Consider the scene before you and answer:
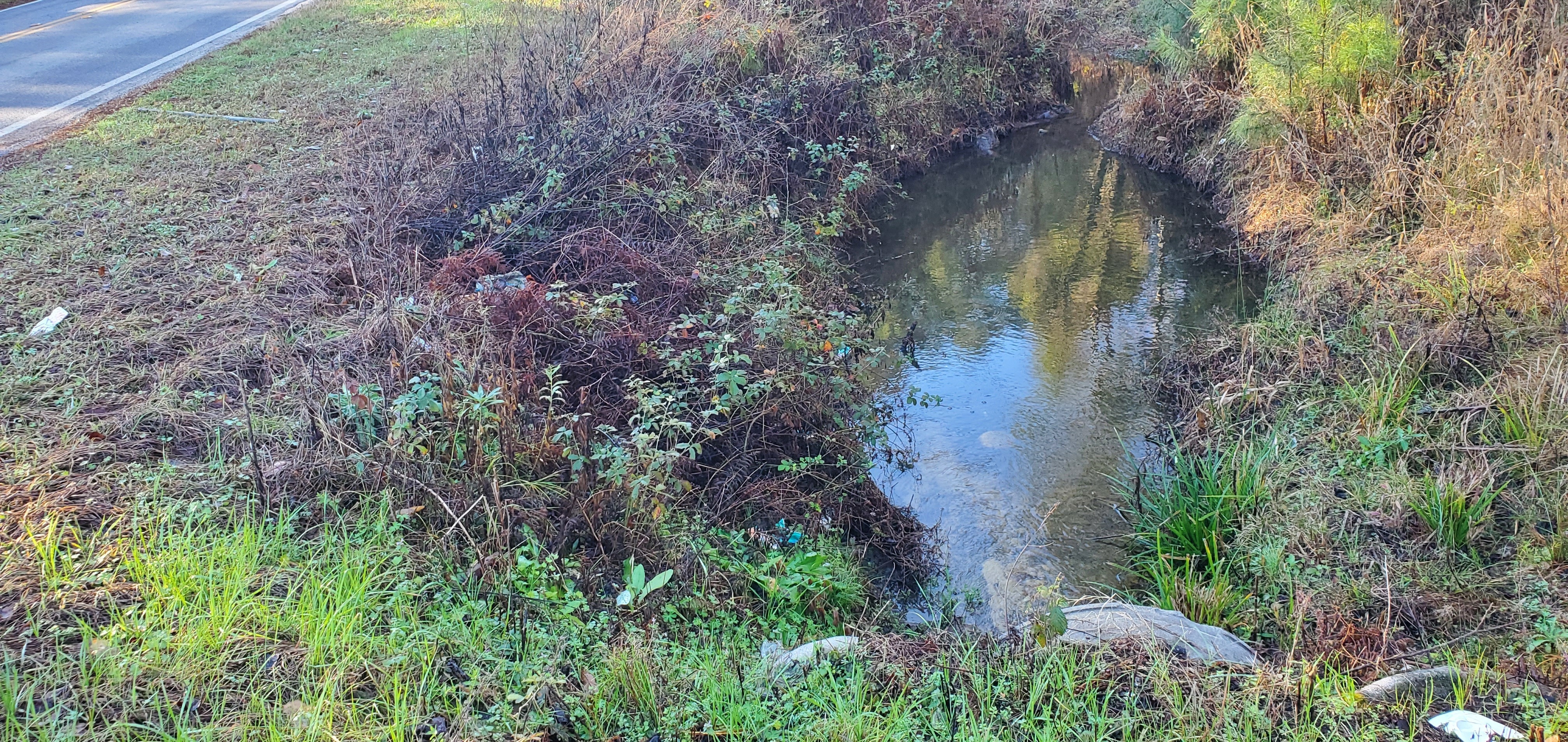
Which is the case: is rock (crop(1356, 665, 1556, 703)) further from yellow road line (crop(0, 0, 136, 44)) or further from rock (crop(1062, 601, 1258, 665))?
yellow road line (crop(0, 0, 136, 44))

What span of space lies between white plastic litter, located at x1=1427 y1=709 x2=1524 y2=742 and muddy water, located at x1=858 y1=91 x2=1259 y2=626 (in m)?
1.67

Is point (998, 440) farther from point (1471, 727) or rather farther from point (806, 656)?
point (1471, 727)

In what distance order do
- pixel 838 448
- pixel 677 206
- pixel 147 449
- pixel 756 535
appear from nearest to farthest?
pixel 147 449 < pixel 756 535 < pixel 838 448 < pixel 677 206

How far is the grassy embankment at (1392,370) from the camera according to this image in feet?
12.1

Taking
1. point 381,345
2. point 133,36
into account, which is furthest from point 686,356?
point 133,36

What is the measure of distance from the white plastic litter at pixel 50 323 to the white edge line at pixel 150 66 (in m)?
4.17

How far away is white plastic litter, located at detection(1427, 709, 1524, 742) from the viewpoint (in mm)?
2713

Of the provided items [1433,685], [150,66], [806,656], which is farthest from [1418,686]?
[150,66]

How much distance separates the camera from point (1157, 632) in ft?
11.3

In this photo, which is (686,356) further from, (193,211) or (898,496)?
(193,211)

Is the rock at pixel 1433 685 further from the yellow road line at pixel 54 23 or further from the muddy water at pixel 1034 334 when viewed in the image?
the yellow road line at pixel 54 23

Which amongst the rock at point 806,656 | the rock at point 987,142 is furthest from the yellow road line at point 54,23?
the rock at point 806,656

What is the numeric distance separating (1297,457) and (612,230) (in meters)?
4.27

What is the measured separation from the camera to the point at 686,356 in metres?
4.72
